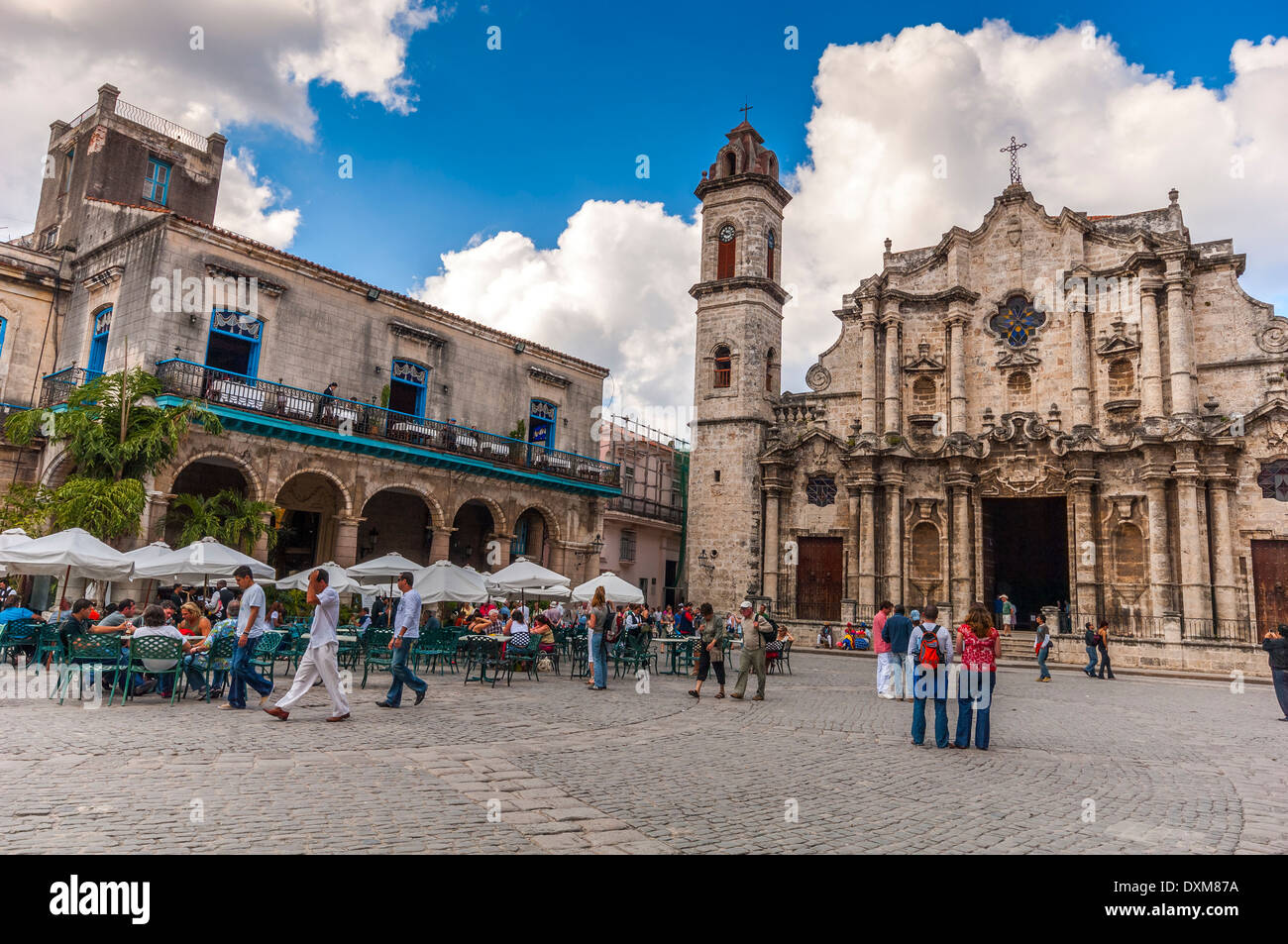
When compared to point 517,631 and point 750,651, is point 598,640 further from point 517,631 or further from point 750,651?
point 750,651

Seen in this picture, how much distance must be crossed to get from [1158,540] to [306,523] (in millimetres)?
26107

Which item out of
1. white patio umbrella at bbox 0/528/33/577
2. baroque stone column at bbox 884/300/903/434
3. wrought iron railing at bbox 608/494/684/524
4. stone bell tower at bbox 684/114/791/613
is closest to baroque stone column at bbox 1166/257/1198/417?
baroque stone column at bbox 884/300/903/434

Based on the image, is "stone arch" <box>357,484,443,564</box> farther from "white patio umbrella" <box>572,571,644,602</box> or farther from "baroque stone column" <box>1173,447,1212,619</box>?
"baroque stone column" <box>1173,447,1212,619</box>

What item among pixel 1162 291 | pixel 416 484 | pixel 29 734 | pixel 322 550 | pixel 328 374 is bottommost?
pixel 29 734

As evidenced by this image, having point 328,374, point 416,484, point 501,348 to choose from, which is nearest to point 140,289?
point 328,374

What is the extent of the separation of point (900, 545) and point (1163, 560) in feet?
26.5

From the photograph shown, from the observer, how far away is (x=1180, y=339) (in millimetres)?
26672

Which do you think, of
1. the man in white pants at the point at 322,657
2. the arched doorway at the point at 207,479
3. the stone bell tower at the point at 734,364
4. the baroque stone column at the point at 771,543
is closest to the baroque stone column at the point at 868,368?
the stone bell tower at the point at 734,364

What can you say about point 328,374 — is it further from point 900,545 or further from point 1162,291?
point 1162,291

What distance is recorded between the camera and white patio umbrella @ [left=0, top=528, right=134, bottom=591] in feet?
40.7

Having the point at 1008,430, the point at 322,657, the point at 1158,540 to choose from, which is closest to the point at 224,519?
the point at 322,657

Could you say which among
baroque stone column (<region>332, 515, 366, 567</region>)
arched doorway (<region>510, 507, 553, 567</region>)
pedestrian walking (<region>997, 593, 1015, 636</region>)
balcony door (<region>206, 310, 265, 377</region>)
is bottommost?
pedestrian walking (<region>997, 593, 1015, 636</region>)

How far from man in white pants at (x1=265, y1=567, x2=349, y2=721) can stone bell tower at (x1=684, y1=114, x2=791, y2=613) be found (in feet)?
73.1

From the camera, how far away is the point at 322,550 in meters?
23.4
